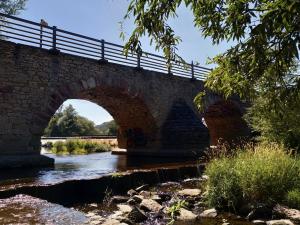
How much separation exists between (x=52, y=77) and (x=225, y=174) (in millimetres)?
11136

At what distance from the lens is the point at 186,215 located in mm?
7602

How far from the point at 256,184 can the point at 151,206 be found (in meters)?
2.29

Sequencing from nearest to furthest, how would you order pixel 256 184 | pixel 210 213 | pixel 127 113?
pixel 210 213, pixel 256 184, pixel 127 113

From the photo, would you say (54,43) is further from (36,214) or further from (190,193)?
(36,214)

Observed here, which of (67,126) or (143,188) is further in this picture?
(67,126)

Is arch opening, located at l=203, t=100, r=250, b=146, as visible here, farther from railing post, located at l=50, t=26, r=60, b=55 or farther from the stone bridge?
railing post, located at l=50, t=26, r=60, b=55

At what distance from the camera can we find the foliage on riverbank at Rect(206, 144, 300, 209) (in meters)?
8.18

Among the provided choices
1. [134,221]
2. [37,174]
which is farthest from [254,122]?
[134,221]

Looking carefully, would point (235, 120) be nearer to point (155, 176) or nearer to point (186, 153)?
point (186, 153)

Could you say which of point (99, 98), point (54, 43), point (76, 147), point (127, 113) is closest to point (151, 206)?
point (54, 43)

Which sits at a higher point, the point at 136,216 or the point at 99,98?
the point at 99,98

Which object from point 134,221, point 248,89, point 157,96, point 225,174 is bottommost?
point 134,221

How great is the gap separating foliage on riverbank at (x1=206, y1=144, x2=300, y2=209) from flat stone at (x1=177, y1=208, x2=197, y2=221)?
0.87 metres

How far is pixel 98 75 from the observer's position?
63.7 feet
